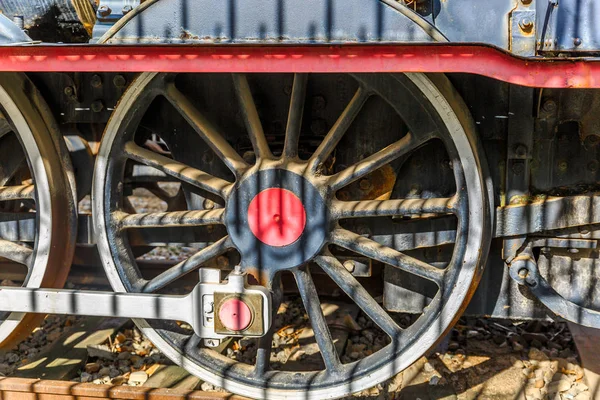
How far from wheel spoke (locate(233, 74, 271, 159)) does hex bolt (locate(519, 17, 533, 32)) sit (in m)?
1.00

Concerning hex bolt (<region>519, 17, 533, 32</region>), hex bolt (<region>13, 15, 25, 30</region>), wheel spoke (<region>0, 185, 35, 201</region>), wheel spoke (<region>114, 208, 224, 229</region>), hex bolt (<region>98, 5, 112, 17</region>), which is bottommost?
wheel spoke (<region>114, 208, 224, 229</region>)

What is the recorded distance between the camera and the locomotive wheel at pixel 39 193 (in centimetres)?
280

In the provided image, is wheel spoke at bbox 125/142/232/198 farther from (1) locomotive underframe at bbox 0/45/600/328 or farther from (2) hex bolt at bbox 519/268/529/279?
(2) hex bolt at bbox 519/268/529/279

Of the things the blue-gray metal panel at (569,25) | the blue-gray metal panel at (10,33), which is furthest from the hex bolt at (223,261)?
the blue-gray metal panel at (569,25)

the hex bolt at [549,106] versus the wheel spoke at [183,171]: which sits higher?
the hex bolt at [549,106]

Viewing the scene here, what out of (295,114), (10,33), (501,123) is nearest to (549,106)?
(501,123)

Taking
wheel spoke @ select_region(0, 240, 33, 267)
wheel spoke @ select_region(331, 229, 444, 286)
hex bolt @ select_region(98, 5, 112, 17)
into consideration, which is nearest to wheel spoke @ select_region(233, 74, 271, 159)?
A: wheel spoke @ select_region(331, 229, 444, 286)

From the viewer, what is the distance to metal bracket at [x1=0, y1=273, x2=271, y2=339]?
2521 millimetres

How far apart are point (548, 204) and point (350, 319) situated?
1.43 meters

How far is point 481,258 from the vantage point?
255 cm

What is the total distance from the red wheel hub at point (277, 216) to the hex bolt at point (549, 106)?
945mm

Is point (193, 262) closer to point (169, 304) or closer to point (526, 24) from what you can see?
point (169, 304)

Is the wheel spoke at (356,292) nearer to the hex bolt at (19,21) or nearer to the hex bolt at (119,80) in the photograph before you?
the hex bolt at (119,80)

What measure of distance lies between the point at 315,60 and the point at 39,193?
4.47ft
